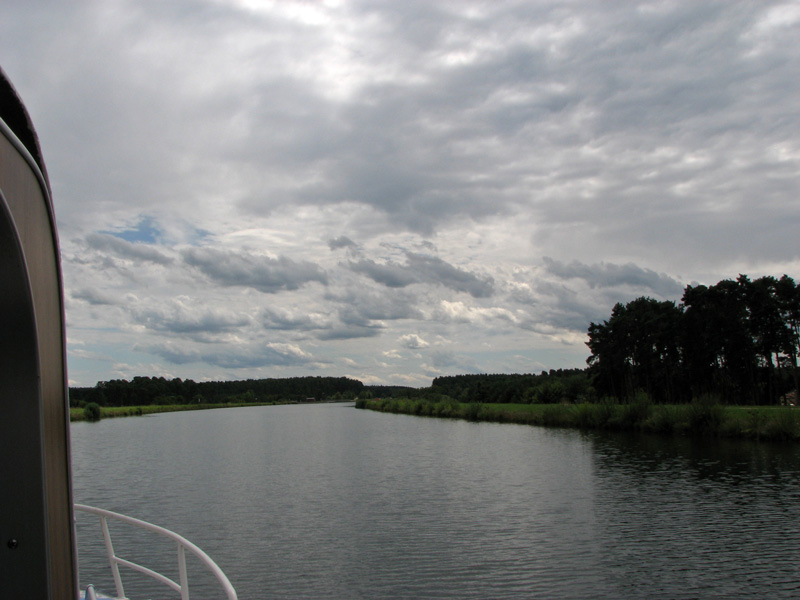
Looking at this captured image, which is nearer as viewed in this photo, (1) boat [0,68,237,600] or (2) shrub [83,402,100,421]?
(1) boat [0,68,237,600]

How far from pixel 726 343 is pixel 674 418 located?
2563 centimetres

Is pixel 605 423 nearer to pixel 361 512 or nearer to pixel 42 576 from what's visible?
pixel 361 512

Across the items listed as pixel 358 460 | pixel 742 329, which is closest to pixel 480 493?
pixel 358 460

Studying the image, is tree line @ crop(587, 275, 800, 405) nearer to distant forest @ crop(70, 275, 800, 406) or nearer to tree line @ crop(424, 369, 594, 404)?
distant forest @ crop(70, 275, 800, 406)

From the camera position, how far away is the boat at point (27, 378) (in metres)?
3.08

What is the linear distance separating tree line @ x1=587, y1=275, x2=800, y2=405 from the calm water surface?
107 ft

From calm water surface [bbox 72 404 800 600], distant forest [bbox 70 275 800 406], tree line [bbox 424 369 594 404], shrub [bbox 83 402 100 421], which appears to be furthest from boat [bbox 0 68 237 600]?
shrub [bbox 83 402 100 421]

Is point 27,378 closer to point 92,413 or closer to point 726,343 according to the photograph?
point 726,343

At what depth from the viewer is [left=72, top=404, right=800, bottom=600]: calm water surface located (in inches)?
550

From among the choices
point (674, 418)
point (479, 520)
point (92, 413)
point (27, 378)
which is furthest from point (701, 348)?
point (92, 413)

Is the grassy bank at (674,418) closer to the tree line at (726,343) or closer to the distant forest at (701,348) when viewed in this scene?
the distant forest at (701,348)

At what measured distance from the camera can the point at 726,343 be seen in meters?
67.4

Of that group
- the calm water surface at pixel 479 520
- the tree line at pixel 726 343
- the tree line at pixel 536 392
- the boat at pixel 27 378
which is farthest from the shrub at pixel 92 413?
the boat at pixel 27 378

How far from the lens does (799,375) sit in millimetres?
66500
